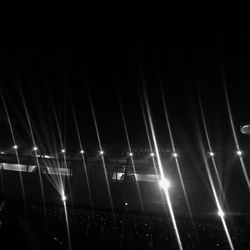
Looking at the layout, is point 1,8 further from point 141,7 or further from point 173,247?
point 173,247

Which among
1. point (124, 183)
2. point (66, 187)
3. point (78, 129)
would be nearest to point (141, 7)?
point (78, 129)

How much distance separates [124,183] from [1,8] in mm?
8739

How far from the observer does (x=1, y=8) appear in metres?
3.97

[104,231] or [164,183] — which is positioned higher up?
[164,183]

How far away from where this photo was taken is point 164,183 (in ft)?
36.8

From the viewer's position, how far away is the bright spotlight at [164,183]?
10993mm

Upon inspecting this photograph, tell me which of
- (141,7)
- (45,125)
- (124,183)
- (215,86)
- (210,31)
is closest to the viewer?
Answer: (141,7)

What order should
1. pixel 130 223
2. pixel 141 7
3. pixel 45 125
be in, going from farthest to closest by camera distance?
1. pixel 45 125
2. pixel 130 223
3. pixel 141 7

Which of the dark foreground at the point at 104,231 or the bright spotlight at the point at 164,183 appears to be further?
the bright spotlight at the point at 164,183

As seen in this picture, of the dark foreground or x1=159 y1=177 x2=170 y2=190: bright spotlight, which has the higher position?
x1=159 y1=177 x2=170 y2=190: bright spotlight

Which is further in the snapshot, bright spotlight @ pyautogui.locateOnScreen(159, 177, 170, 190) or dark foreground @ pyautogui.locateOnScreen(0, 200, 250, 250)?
bright spotlight @ pyautogui.locateOnScreen(159, 177, 170, 190)

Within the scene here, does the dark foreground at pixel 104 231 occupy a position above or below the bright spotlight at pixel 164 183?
below

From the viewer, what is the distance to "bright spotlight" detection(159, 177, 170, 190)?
11.0m

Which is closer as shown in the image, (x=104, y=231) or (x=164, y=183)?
(x=104, y=231)
